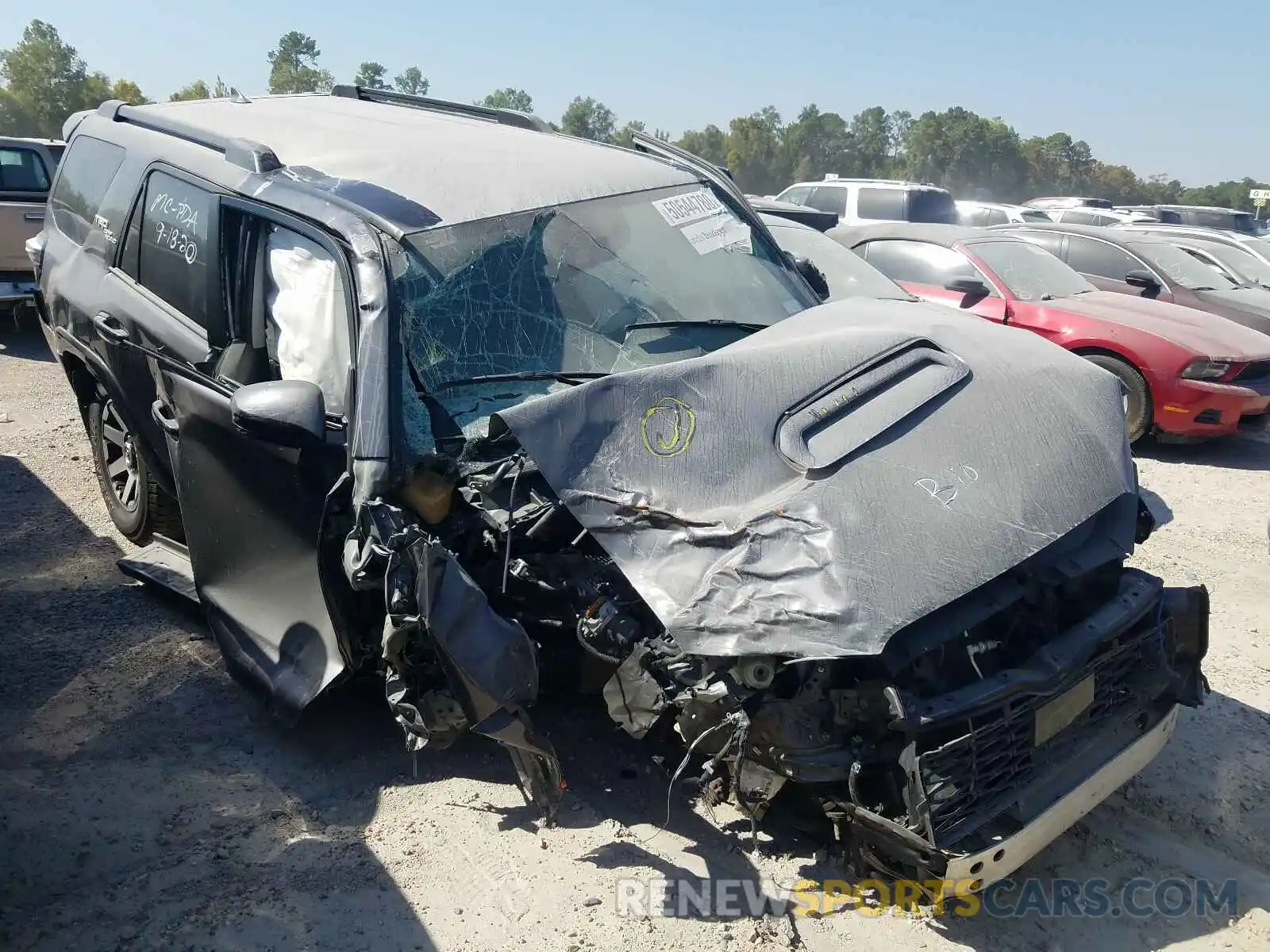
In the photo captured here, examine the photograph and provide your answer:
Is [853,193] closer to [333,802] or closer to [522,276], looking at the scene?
[522,276]

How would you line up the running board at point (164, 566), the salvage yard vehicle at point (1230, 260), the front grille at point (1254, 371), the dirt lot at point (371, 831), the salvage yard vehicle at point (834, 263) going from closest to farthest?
the dirt lot at point (371, 831) → the running board at point (164, 566) → the salvage yard vehicle at point (834, 263) → the front grille at point (1254, 371) → the salvage yard vehicle at point (1230, 260)

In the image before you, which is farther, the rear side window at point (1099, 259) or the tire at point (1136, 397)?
the rear side window at point (1099, 259)

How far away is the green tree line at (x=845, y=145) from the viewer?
148 feet

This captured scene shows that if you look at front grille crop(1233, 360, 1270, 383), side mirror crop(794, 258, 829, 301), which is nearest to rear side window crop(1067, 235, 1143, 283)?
front grille crop(1233, 360, 1270, 383)

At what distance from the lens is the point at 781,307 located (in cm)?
407

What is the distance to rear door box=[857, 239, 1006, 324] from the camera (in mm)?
8328

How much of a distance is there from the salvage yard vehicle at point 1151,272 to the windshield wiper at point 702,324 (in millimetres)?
7401

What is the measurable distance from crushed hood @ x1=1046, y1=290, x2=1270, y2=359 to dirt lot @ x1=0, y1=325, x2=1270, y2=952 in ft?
13.2

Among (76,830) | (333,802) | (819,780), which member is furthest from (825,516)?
(76,830)

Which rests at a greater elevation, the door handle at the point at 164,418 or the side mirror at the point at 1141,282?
the side mirror at the point at 1141,282

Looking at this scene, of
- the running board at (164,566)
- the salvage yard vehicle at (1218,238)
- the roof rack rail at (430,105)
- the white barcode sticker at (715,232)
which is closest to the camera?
the white barcode sticker at (715,232)

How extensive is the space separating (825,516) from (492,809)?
1.55m

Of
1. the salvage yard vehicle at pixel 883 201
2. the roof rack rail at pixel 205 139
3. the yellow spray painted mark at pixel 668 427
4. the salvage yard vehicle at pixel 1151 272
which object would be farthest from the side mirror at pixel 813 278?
the salvage yard vehicle at pixel 883 201

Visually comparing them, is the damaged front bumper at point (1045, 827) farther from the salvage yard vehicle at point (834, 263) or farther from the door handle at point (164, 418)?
the salvage yard vehicle at point (834, 263)
